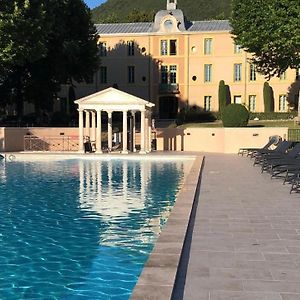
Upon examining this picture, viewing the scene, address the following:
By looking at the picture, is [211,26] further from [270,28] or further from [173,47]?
[270,28]

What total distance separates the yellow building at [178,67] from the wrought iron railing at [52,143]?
58.0ft

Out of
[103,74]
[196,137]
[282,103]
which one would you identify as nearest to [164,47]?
[103,74]

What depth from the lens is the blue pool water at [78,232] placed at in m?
5.47

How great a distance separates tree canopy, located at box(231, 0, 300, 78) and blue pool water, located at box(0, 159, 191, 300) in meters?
13.8

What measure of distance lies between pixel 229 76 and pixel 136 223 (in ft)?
131

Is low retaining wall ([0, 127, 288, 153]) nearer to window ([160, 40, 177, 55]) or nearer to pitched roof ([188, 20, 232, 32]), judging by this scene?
window ([160, 40, 177, 55])

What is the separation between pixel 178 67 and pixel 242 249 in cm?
4240

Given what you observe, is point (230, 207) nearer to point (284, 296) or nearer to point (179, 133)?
point (284, 296)

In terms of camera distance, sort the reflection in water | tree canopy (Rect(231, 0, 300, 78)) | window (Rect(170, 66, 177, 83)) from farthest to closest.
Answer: window (Rect(170, 66, 177, 83)) → tree canopy (Rect(231, 0, 300, 78)) → the reflection in water

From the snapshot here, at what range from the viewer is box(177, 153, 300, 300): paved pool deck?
4625mm

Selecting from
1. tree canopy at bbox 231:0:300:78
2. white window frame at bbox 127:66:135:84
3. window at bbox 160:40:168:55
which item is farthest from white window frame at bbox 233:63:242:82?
tree canopy at bbox 231:0:300:78

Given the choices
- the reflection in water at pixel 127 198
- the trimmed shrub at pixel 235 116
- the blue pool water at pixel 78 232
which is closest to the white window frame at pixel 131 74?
the trimmed shrub at pixel 235 116

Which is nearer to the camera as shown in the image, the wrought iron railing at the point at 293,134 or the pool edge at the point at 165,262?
the pool edge at the point at 165,262

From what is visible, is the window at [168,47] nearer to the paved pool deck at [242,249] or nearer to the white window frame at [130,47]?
the white window frame at [130,47]
